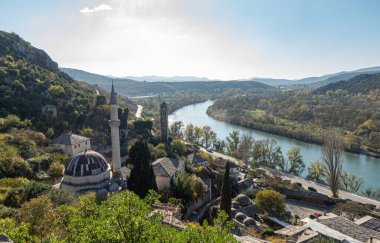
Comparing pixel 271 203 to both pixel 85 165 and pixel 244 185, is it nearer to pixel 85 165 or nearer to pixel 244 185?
pixel 244 185

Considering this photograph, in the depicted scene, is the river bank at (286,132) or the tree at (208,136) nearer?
the river bank at (286,132)

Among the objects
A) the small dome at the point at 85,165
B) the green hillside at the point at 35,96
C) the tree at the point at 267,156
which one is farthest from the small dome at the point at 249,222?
the green hillside at the point at 35,96

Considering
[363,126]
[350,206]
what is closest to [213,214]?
[350,206]

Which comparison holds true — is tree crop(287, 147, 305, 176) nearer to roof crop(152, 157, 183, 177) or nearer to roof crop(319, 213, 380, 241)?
roof crop(152, 157, 183, 177)

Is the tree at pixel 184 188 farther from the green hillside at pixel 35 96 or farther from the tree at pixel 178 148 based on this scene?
the green hillside at pixel 35 96

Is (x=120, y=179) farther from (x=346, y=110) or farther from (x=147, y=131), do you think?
(x=346, y=110)

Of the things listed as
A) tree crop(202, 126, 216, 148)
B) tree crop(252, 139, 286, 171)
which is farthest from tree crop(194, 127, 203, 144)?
tree crop(252, 139, 286, 171)
